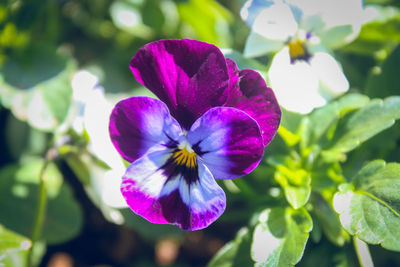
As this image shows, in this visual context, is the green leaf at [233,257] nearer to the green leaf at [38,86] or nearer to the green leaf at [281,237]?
the green leaf at [281,237]

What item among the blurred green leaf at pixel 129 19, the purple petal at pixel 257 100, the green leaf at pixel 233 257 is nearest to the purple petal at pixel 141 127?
the purple petal at pixel 257 100

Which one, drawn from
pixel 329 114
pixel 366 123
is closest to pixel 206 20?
pixel 329 114

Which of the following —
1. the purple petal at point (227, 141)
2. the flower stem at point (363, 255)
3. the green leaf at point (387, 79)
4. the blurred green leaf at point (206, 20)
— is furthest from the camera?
the blurred green leaf at point (206, 20)

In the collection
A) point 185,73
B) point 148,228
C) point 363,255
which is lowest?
point 148,228

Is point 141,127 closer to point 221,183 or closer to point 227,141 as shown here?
point 227,141

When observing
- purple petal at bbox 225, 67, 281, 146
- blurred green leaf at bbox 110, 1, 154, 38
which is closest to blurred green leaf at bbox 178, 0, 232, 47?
blurred green leaf at bbox 110, 1, 154, 38

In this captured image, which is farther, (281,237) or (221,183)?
(221,183)

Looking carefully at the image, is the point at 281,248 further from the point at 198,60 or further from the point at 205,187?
the point at 198,60

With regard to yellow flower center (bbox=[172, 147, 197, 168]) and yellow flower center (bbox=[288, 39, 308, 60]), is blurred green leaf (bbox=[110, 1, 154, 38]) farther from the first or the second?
yellow flower center (bbox=[172, 147, 197, 168])
